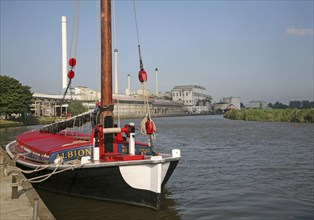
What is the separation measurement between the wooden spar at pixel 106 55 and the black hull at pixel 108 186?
2.68m

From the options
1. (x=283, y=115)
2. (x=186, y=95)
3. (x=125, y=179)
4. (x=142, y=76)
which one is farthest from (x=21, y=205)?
(x=186, y=95)

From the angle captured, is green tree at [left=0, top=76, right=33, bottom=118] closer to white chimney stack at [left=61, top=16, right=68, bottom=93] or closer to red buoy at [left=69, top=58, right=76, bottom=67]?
white chimney stack at [left=61, top=16, right=68, bottom=93]

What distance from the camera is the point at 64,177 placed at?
11047mm

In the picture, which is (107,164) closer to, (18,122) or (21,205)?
(21,205)

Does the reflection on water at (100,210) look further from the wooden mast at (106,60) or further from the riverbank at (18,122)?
the riverbank at (18,122)

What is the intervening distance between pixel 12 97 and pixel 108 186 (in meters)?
60.5

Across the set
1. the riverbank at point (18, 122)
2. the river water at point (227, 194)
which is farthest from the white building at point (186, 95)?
the river water at point (227, 194)

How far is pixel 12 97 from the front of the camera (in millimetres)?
64188

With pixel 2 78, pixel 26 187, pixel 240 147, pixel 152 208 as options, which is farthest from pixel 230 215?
pixel 2 78

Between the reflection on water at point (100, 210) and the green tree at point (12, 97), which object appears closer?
the reflection on water at point (100, 210)

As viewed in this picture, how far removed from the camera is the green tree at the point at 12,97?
209 feet

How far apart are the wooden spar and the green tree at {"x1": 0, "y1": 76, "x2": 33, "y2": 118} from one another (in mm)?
58017

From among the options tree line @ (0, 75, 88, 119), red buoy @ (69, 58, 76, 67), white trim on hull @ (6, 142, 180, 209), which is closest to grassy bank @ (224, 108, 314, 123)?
tree line @ (0, 75, 88, 119)

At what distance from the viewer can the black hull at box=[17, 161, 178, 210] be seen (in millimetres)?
10086
